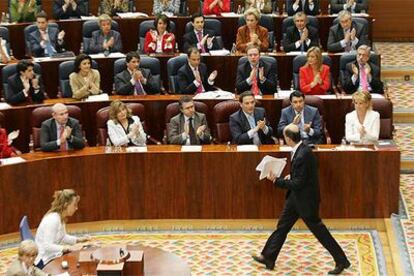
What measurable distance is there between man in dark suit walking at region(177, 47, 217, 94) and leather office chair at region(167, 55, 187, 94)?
78 mm

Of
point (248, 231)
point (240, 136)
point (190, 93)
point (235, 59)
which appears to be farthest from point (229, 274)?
point (235, 59)

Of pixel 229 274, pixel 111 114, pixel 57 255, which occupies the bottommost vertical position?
pixel 229 274

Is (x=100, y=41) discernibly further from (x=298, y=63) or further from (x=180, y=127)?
(x=180, y=127)

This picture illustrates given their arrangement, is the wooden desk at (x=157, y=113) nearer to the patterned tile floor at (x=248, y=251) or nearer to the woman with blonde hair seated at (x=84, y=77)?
the woman with blonde hair seated at (x=84, y=77)

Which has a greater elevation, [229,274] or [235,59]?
[235,59]

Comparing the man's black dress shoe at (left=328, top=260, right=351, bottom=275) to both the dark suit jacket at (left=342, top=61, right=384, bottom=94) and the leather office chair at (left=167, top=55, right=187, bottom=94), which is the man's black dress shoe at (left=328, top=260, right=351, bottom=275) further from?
the leather office chair at (left=167, top=55, right=187, bottom=94)

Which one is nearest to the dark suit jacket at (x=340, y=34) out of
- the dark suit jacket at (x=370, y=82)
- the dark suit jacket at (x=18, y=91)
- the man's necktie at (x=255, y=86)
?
the dark suit jacket at (x=370, y=82)

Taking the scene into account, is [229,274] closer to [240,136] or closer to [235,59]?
[240,136]

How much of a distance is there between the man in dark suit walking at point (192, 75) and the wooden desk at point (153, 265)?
3.26 metres

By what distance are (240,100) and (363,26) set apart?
2.53m

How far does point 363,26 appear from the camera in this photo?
31.7 ft

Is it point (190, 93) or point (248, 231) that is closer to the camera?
point (248, 231)

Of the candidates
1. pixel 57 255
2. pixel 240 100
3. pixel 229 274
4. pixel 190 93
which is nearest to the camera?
pixel 57 255

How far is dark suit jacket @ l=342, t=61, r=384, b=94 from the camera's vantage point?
8570 mm
